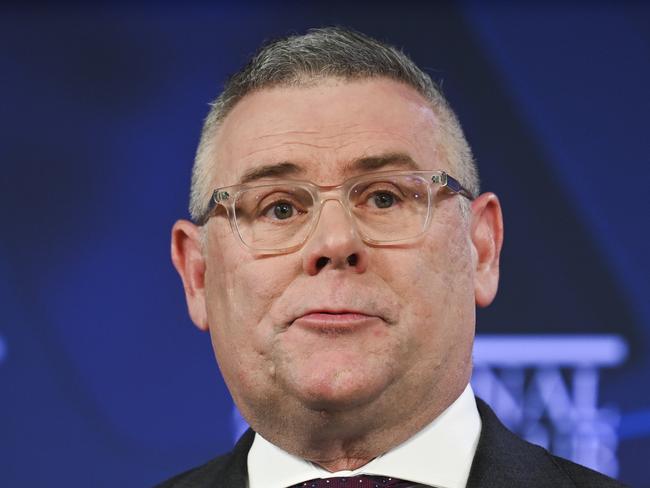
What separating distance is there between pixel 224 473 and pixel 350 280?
600 millimetres

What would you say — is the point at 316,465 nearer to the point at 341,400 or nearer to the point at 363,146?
the point at 341,400

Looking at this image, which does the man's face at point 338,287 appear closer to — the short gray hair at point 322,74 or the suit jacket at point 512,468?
the short gray hair at point 322,74

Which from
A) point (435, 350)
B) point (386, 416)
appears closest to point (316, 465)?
point (386, 416)

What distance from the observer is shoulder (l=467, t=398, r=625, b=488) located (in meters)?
2.05

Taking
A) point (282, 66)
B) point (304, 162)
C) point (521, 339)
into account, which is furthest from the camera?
point (521, 339)

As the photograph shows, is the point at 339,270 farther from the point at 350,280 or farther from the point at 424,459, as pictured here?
the point at 424,459

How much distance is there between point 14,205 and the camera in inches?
139

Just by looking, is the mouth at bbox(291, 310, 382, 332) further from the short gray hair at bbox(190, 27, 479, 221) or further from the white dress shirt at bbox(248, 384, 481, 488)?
the short gray hair at bbox(190, 27, 479, 221)

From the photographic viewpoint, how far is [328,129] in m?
2.10

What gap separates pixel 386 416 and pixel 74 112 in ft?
6.36

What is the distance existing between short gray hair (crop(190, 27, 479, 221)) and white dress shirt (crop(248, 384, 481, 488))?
491 millimetres

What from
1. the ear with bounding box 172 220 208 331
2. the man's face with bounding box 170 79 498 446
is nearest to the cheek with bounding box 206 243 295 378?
the man's face with bounding box 170 79 498 446

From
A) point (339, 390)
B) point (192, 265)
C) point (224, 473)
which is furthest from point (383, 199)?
point (224, 473)

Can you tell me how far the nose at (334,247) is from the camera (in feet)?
6.40
